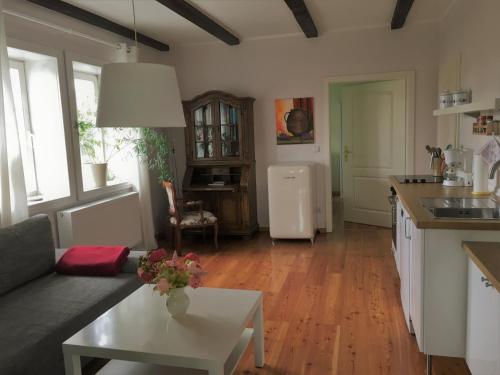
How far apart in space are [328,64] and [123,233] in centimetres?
313

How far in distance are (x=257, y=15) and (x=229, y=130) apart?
151 centimetres

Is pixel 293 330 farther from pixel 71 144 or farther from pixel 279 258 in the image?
pixel 71 144

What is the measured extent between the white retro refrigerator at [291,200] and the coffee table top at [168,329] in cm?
275

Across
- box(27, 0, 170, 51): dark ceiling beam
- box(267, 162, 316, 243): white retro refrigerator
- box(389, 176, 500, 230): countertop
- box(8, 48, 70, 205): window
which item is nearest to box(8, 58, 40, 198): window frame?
box(8, 48, 70, 205): window

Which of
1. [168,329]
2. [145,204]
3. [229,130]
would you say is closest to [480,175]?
[168,329]

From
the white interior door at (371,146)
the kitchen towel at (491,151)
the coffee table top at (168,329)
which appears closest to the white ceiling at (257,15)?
the white interior door at (371,146)

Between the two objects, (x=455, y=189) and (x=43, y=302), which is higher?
(x=455, y=189)

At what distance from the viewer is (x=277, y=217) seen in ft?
17.1

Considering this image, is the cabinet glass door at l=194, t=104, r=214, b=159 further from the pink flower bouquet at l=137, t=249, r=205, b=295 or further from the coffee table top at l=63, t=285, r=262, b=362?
the pink flower bouquet at l=137, t=249, r=205, b=295

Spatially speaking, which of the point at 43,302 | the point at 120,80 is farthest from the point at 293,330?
the point at 120,80

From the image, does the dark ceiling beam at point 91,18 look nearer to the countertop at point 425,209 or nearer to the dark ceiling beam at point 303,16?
the dark ceiling beam at point 303,16

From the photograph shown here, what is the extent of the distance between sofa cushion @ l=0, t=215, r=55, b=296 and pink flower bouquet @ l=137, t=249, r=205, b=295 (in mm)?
1113

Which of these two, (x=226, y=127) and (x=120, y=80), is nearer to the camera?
(x=120, y=80)

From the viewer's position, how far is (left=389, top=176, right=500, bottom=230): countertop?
217cm
